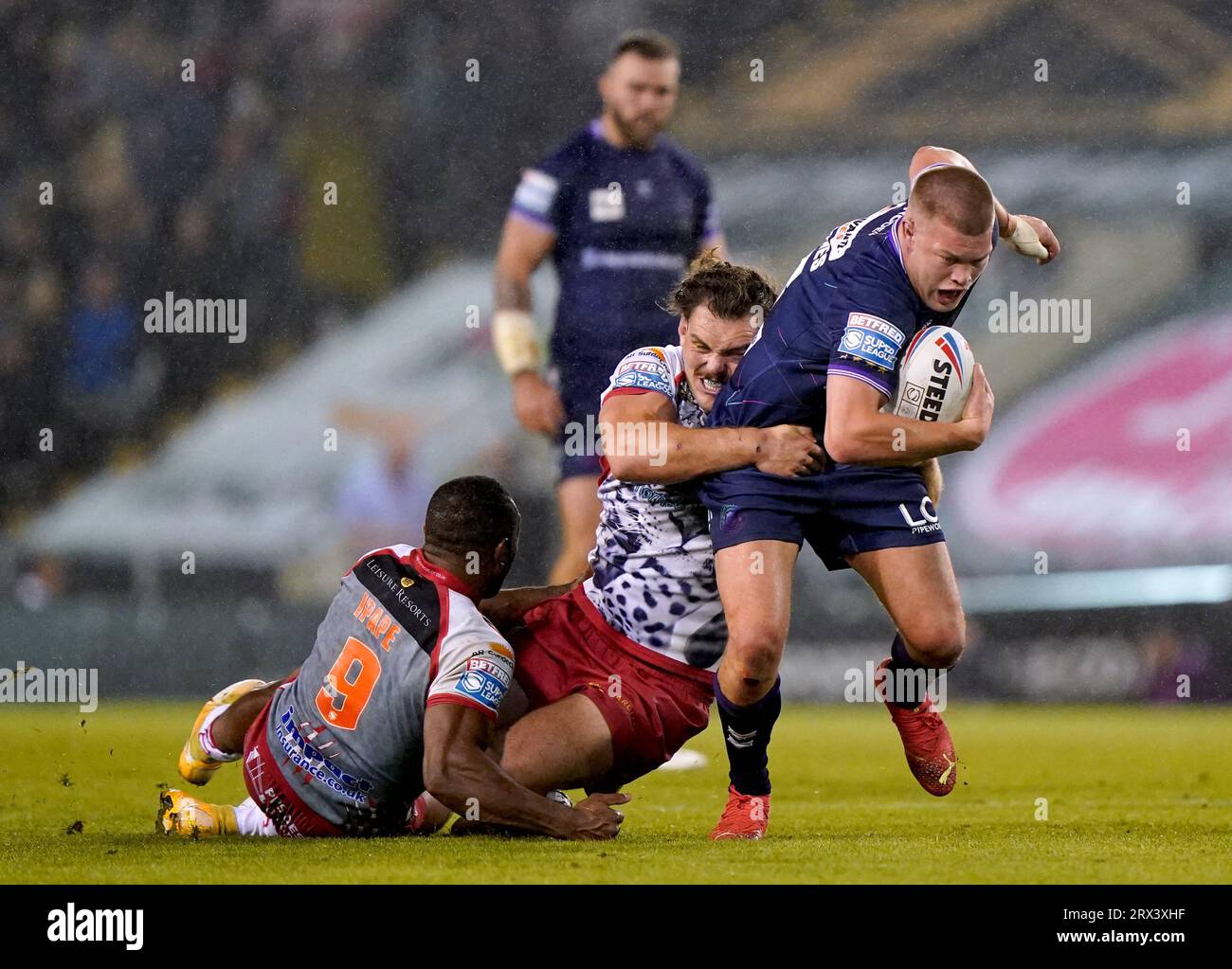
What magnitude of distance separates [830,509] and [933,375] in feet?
1.56

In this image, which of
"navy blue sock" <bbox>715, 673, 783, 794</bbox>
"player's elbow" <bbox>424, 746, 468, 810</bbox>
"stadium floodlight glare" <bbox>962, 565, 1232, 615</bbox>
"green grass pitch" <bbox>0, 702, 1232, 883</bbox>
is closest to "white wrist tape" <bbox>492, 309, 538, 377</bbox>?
"green grass pitch" <bbox>0, 702, 1232, 883</bbox>

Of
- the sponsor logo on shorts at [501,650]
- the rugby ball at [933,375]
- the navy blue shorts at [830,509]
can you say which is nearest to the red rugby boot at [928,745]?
the navy blue shorts at [830,509]

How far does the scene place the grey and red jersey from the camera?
3744mm

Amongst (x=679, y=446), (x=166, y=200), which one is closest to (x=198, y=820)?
(x=679, y=446)

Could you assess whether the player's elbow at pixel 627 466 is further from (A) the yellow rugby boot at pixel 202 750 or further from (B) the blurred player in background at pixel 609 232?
(B) the blurred player in background at pixel 609 232

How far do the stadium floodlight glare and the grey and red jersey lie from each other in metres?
7.13

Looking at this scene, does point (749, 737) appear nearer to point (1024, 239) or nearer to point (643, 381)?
point (643, 381)

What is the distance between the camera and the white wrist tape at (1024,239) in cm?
462

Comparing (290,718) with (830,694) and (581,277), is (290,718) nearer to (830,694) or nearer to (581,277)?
(581,277)

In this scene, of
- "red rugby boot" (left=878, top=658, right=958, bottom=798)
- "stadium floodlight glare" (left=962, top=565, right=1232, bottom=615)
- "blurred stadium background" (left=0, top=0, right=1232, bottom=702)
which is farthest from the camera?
"blurred stadium background" (left=0, top=0, right=1232, bottom=702)

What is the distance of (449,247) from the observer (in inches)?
467

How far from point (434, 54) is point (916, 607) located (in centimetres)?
890

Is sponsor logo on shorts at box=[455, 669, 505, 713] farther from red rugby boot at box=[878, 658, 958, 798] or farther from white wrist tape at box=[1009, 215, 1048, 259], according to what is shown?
white wrist tape at box=[1009, 215, 1048, 259]
